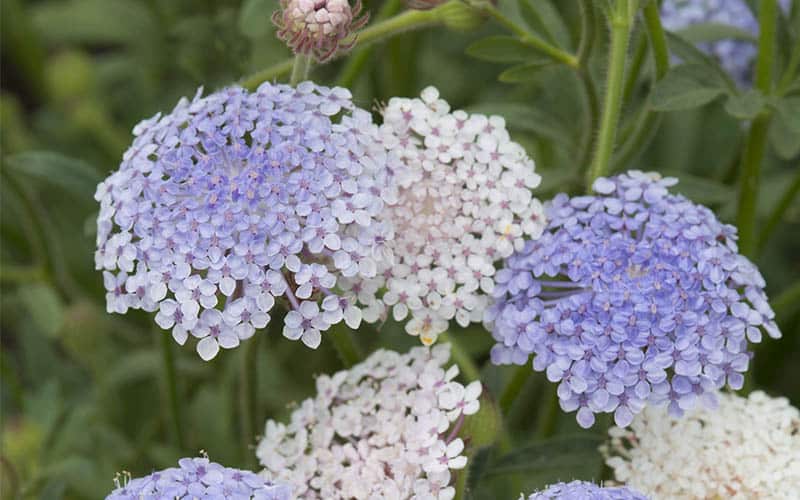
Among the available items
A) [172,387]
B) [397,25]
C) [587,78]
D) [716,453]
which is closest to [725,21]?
[587,78]

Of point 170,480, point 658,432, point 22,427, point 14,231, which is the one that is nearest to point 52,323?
point 22,427

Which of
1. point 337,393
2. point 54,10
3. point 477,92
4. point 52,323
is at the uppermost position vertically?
point 54,10

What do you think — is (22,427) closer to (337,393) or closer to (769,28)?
(337,393)

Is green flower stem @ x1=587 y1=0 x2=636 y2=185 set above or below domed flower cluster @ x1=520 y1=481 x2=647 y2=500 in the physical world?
above

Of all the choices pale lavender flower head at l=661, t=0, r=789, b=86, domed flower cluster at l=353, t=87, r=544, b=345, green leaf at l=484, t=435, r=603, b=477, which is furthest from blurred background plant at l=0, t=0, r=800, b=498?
domed flower cluster at l=353, t=87, r=544, b=345

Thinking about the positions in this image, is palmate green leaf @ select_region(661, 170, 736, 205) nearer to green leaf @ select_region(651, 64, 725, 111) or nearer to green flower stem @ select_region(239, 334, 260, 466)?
green leaf @ select_region(651, 64, 725, 111)
